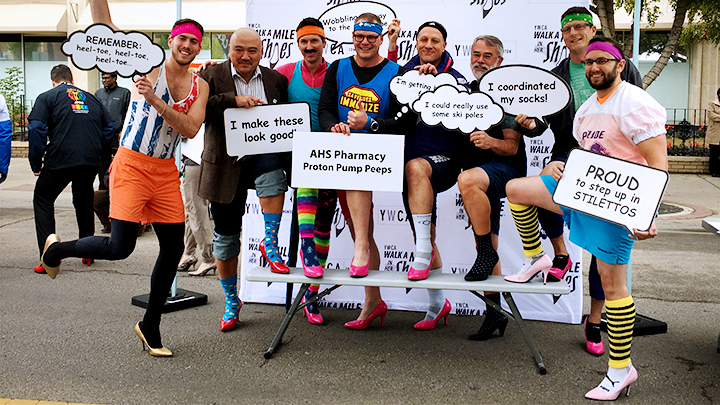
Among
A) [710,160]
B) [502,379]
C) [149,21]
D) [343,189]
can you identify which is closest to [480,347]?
[502,379]

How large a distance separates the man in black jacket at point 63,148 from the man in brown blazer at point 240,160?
2606 mm

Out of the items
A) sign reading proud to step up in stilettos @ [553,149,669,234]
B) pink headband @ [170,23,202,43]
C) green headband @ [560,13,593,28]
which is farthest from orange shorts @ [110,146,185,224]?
green headband @ [560,13,593,28]

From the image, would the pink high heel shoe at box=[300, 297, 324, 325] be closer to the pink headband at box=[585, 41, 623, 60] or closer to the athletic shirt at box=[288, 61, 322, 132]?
the athletic shirt at box=[288, 61, 322, 132]

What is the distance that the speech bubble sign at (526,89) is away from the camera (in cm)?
429

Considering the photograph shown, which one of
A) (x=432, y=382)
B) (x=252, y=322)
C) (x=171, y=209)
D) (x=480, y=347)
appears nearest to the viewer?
(x=432, y=382)

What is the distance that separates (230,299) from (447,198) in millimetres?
1912

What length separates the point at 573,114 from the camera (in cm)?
463

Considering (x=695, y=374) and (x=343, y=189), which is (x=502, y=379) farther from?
(x=343, y=189)

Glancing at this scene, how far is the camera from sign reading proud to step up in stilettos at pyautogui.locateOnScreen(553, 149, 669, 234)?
3514mm

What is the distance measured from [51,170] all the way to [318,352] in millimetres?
3851

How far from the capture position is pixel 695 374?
4.18 metres

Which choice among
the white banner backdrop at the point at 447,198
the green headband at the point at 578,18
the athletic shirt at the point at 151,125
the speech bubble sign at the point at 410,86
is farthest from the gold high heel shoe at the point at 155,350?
the green headband at the point at 578,18

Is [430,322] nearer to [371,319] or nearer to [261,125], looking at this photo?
[371,319]

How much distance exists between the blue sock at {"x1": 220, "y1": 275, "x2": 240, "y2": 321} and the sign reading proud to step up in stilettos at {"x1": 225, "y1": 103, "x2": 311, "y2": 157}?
106 cm
